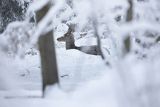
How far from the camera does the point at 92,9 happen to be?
253 inches

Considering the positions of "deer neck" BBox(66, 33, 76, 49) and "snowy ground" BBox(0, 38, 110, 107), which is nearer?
"snowy ground" BBox(0, 38, 110, 107)

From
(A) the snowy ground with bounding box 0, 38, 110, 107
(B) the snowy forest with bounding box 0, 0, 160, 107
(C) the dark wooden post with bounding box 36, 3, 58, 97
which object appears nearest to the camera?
(B) the snowy forest with bounding box 0, 0, 160, 107

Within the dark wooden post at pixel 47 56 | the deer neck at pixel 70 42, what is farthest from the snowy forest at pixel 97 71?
the deer neck at pixel 70 42

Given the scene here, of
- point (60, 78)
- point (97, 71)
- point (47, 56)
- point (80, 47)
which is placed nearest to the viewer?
point (47, 56)

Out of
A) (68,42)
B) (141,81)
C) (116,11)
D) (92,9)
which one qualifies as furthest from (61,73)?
(141,81)

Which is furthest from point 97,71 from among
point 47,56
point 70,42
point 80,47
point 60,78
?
point 47,56

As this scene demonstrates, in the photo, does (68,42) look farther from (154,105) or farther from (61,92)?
(154,105)

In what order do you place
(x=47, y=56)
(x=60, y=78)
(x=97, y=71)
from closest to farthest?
(x=47, y=56) < (x=60, y=78) < (x=97, y=71)

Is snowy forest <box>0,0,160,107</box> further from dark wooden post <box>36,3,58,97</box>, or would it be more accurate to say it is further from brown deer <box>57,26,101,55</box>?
brown deer <box>57,26,101,55</box>

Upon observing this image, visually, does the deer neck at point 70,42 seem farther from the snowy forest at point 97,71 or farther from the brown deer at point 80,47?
the snowy forest at point 97,71

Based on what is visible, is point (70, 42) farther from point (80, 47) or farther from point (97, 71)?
point (97, 71)

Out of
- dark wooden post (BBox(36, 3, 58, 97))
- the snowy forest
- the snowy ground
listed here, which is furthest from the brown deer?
dark wooden post (BBox(36, 3, 58, 97))

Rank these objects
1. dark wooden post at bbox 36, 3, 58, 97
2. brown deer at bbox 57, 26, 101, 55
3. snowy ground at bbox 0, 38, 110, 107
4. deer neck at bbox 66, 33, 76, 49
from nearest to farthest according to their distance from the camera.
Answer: snowy ground at bbox 0, 38, 110, 107 → dark wooden post at bbox 36, 3, 58, 97 → brown deer at bbox 57, 26, 101, 55 → deer neck at bbox 66, 33, 76, 49

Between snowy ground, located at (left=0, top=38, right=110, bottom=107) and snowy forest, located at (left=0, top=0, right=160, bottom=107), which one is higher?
snowy forest, located at (left=0, top=0, right=160, bottom=107)
